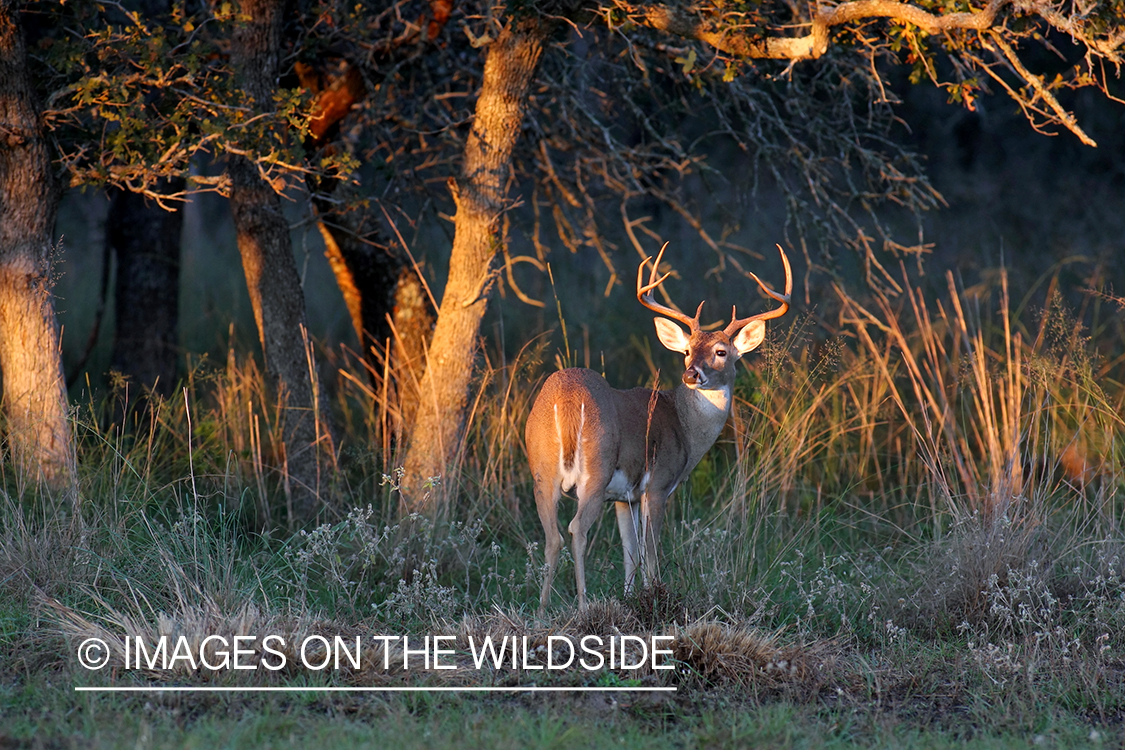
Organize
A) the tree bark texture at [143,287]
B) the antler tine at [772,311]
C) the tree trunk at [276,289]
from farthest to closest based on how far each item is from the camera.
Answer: the tree bark texture at [143,287] < the tree trunk at [276,289] < the antler tine at [772,311]

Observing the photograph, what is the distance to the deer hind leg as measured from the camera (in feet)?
16.8

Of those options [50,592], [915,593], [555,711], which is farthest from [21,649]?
[915,593]

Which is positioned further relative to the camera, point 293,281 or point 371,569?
point 293,281

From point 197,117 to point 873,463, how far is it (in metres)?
4.85

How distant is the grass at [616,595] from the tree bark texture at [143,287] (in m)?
1.06

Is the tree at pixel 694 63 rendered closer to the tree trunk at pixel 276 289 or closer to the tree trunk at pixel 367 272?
the tree trunk at pixel 276 289

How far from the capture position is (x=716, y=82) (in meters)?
7.15

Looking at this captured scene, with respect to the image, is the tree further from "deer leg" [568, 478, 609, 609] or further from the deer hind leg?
"deer leg" [568, 478, 609, 609]

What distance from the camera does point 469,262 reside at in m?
6.05

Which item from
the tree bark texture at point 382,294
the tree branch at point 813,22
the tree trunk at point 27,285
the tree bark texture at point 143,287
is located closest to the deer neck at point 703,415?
the tree branch at point 813,22

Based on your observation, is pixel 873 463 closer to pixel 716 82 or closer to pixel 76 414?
pixel 716 82

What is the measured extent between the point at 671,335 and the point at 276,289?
7.44 feet

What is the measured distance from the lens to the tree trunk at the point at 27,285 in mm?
5602

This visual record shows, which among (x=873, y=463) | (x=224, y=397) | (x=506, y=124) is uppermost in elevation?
(x=506, y=124)
